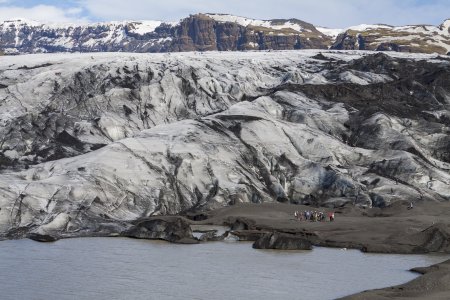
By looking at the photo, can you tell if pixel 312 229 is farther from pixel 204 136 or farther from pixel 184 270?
pixel 204 136

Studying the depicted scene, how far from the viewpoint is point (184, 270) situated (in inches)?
1678

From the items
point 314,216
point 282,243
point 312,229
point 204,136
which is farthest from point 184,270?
point 204,136

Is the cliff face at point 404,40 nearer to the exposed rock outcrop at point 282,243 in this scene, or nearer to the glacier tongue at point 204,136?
the glacier tongue at point 204,136

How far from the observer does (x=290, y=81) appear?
104m

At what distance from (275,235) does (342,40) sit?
145013mm

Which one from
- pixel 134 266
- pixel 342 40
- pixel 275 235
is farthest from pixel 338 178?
pixel 342 40

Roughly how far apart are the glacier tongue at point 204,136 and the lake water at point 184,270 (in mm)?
7680

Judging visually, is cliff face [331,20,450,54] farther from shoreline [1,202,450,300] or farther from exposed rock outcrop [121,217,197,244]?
exposed rock outcrop [121,217,197,244]

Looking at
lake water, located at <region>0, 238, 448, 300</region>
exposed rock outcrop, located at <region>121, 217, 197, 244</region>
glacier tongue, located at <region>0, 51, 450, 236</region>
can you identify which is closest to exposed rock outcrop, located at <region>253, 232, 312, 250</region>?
lake water, located at <region>0, 238, 448, 300</region>

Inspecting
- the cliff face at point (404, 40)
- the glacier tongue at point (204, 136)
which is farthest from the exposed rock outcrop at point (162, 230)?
the cliff face at point (404, 40)

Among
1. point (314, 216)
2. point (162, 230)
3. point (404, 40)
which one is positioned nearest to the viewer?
point (162, 230)

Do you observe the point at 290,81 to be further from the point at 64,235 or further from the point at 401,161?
the point at 64,235

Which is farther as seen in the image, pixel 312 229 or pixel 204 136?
pixel 204 136

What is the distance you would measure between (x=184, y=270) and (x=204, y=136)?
33.1 meters
